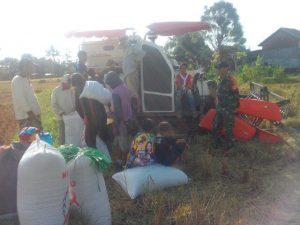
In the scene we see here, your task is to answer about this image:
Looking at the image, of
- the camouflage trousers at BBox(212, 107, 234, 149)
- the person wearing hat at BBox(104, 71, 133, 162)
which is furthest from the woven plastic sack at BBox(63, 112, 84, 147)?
the camouflage trousers at BBox(212, 107, 234, 149)

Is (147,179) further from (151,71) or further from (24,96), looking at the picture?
(151,71)

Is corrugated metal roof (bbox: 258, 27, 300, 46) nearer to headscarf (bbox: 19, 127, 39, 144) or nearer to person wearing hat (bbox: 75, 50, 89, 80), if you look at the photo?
person wearing hat (bbox: 75, 50, 89, 80)

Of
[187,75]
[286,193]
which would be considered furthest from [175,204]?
[187,75]

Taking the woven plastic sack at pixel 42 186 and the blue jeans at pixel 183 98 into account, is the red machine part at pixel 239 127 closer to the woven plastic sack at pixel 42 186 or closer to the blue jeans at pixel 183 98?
the blue jeans at pixel 183 98

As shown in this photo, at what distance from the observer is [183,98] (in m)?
8.41

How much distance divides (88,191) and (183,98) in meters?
4.42

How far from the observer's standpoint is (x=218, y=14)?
61781 millimetres

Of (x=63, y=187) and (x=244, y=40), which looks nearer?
(x=63, y=187)

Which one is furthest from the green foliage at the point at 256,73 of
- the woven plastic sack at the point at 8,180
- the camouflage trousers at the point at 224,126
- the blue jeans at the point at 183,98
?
the woven plastic sack at the point at 8,180

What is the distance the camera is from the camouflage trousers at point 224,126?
728 cm

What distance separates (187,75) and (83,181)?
491cm

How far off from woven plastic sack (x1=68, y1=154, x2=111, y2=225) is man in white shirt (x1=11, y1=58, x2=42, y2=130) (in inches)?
101

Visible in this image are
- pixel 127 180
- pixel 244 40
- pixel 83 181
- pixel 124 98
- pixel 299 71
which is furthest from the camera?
pixel 244 40

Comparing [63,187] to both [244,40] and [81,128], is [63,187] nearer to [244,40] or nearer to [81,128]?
[81,128]
